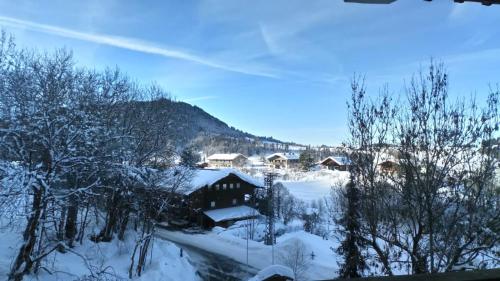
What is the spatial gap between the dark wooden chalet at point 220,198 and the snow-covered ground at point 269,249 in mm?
5011

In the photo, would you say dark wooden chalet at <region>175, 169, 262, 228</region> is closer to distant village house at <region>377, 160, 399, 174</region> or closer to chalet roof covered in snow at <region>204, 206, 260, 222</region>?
chalet roof covered in snow at <region>204, 206, 260, 222</region>

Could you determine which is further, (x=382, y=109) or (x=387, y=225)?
(x=387, y=225)

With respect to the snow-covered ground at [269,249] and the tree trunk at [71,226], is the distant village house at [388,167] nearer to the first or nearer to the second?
the snow-covered ground at [269,249]

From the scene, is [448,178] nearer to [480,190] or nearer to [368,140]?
[480,190]

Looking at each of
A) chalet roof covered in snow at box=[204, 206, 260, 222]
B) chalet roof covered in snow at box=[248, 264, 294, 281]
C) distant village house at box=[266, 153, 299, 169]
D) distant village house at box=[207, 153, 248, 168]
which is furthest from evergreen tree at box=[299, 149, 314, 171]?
chalet roof covered in snow at box=[248, 264, 294, 281]

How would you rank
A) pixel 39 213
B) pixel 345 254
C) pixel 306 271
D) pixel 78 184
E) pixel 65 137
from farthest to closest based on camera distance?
pixel 306 271 → pixel 345 254 → pixel 78 184 → pixel 65 137 → pixel 39 213

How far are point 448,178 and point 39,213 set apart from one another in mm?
10094

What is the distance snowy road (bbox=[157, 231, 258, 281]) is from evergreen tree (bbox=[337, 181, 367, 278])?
640 centimetres

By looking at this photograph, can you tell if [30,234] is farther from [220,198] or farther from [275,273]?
[220,198]

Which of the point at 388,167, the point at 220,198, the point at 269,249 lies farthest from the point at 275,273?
the point at 220,198

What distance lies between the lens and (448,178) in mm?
8805

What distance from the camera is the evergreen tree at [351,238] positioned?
12.4 meters

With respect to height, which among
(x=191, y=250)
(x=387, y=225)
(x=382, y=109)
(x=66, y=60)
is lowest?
(x=191, y=250)

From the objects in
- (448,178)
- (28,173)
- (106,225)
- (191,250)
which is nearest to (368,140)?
(448,178)
